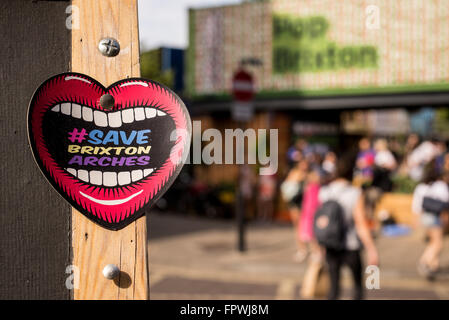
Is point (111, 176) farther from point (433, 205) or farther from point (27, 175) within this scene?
point (433, 205)

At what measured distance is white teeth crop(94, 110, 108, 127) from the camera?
5.66ft

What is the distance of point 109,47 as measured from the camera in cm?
172

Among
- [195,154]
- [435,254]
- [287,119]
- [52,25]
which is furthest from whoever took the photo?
[287,119]

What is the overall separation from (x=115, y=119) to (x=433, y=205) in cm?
668

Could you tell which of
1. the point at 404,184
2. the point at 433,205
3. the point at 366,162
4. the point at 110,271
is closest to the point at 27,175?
the point at 110,271

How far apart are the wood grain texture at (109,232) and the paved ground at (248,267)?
4591 millimetres

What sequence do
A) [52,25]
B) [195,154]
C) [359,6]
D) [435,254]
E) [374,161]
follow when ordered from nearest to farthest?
[52,25] < [195,154] < [435,254] < [374,161] < [359,6]

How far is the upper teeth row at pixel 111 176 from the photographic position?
5.65 feet

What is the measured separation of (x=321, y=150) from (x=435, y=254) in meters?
8.06

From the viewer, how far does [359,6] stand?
14.1 metres

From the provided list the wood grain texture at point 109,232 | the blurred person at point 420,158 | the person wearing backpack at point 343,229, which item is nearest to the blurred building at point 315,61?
the blurred person at point 420,158
